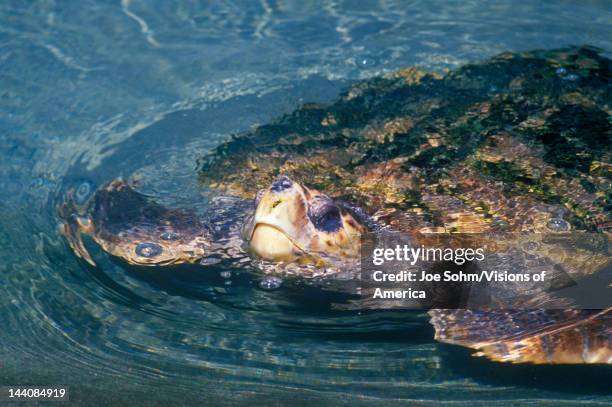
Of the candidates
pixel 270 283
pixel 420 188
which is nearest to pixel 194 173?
pixel 270 283

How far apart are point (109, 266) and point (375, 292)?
133 centimetres

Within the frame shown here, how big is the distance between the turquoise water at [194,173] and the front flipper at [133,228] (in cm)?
9

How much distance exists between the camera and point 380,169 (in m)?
3.51

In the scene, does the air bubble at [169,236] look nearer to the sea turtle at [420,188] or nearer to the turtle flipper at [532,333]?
the sea turtle at [420,188]

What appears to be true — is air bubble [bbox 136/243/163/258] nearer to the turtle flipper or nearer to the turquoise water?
the turquoise water

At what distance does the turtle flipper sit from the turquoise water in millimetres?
67

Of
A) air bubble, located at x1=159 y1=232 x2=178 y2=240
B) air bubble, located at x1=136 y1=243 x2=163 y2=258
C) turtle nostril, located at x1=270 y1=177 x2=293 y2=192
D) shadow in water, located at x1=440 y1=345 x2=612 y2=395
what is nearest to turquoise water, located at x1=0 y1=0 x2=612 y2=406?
shadow in water, located at x1=440 y1=345 x2=612 y2=395

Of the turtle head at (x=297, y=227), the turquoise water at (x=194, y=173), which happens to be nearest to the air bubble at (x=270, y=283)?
the turquoise water at (x=194, y=173)

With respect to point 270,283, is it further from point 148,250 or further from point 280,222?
point 148,250

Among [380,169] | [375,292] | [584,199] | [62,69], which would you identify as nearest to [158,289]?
[375,292]

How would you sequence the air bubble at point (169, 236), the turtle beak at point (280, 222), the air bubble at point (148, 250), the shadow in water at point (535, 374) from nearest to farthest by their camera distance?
the shadow in water at point (535, 374), the turtle beak at point (280, 222), the air bubble at point (148, 250), the air bubble at point (169, 236)

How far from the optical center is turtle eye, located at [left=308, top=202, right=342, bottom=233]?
2.89 metres

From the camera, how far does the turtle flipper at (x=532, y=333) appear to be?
252 cm

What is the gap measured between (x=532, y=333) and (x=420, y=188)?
97 cm
